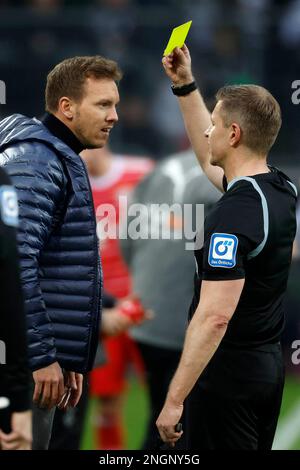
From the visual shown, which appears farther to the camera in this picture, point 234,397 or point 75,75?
point 75,75

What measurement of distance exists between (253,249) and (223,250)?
0.15 metres

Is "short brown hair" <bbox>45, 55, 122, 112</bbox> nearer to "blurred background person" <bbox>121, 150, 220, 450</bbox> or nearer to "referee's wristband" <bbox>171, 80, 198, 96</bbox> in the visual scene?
"referee's wristband" <bbox>171, 80, 198, 96</bbox>

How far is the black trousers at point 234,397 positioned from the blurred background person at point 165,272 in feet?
6.39

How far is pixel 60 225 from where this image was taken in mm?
4375

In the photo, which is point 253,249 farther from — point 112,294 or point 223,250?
point 112,294

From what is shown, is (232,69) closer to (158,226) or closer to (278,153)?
(278,153)

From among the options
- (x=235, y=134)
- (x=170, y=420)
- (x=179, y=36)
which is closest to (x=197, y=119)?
(x=179, y=36)

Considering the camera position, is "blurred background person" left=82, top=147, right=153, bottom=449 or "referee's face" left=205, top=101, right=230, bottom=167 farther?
"blurred background person" left=82, top=147, right=153, bottom=449

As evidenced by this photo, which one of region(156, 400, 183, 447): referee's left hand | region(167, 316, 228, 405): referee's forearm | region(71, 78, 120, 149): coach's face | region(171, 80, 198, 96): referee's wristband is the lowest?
region(156, 400, 183, 447): referee's left hand

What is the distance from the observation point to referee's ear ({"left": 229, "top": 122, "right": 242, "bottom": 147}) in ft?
14.1

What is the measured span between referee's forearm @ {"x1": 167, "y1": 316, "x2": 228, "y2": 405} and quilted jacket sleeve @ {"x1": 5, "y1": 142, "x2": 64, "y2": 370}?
0.51 metres

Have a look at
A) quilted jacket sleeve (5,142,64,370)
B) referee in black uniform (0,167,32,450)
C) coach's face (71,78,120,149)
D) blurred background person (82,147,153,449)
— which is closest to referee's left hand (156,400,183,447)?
quilted jacket sleeve (5,142,64,370)

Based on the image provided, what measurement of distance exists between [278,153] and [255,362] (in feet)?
22.7

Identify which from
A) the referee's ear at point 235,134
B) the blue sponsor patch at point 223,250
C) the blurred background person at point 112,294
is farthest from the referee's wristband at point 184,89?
the blurred background person at point 112,294
